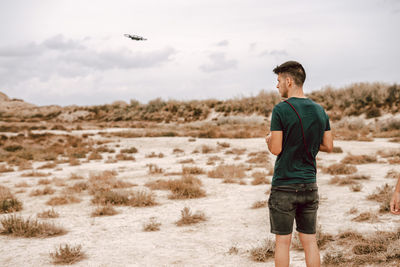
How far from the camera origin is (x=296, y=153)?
297 cm

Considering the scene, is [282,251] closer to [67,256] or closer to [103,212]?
[67,256]

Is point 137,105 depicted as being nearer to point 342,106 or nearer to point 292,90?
point 342,106

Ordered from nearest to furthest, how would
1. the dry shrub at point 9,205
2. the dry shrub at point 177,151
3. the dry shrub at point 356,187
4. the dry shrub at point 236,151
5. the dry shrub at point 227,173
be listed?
the dry shrub at point 9,205 → the dry shrub at point 356,187 → the dry shrub at point 227,173 → the dry shrub at point 236,151 → the dry shrub at point 177,151

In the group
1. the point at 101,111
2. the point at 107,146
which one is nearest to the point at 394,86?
the point at 107,146

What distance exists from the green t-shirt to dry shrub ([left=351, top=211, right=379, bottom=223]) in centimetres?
377

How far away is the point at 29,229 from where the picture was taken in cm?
637

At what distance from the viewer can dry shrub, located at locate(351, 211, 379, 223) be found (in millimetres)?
6066

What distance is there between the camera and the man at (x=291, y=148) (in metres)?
2.91

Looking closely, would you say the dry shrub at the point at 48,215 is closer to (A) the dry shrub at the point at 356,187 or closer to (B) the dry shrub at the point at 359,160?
(A) the dry shrub at the point at 356,187

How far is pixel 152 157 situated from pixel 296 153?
50.5 feet

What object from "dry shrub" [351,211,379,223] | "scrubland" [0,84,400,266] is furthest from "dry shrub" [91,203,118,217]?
"dry shrub" [351,211,379,223]

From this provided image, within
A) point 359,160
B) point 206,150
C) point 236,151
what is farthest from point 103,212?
point 206,150

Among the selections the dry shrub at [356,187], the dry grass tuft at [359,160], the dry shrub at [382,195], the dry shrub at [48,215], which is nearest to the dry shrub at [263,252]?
the dry shrub at [382,195]

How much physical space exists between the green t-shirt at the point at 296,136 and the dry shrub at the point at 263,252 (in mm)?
2220
